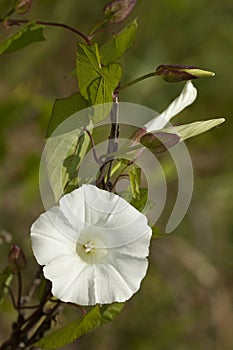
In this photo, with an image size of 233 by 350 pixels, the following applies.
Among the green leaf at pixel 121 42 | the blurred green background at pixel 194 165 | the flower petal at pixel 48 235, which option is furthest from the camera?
the blurred green background at pixel 194 165

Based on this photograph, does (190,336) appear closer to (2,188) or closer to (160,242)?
(160,242)

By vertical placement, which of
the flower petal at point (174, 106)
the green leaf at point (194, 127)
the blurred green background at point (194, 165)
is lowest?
the blurred green background at point (194, 165)

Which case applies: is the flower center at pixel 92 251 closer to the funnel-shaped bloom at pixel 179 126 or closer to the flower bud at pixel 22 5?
the funnel-shaped bloom at pixel 179 126

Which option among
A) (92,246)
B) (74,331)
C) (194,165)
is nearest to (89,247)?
(92,246)

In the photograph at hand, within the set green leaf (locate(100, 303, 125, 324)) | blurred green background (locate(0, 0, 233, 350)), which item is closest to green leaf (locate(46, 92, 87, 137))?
green leaf (locate(100, 303, 125, 324))

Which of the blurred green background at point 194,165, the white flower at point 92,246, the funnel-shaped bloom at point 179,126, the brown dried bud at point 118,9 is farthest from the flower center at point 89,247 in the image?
the blurred green background at point 194,165

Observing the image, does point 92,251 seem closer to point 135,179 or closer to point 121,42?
point 135,179
